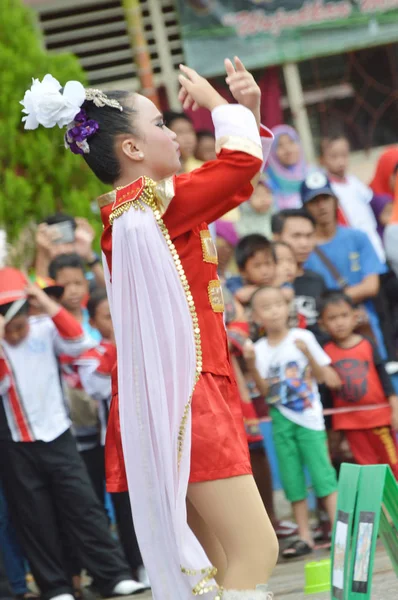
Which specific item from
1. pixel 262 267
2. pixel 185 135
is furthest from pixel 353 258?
pixel 185 135

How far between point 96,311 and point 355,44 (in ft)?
19.9

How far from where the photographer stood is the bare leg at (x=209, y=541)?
4.00 m

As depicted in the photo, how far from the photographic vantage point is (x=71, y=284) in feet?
22.9

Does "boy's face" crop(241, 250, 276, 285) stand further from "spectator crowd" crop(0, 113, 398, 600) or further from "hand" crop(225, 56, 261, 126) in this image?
"hand" crop(225, 56, 261, 126)

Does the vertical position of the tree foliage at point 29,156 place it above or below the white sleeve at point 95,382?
above

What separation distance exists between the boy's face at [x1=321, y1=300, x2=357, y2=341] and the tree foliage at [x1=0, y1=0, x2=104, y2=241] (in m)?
3.23

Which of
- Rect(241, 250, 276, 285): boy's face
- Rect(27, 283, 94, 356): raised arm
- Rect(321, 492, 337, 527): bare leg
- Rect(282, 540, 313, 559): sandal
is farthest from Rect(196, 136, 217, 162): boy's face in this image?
Rect(282, 540, 313, 559): sandal

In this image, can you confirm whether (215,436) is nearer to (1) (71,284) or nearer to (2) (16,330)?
(2) (16,330)

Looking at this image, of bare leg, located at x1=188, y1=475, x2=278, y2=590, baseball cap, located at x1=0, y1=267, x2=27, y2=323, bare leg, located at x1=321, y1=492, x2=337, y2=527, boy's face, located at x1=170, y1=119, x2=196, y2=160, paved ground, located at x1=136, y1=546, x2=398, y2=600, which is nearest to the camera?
bare leg, located at x1=188, y1=475, x2=278, y2=590

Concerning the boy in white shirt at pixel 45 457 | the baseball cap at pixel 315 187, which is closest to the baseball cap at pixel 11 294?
the boy in white shirt at pixel 45 457

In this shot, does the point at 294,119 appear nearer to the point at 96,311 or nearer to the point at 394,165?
the point at 394,165

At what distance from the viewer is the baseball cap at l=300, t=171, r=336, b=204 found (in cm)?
798

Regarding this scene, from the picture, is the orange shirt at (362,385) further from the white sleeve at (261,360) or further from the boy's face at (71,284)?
the boy's face at (71,284)

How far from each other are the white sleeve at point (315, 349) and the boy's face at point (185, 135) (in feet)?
6.71
